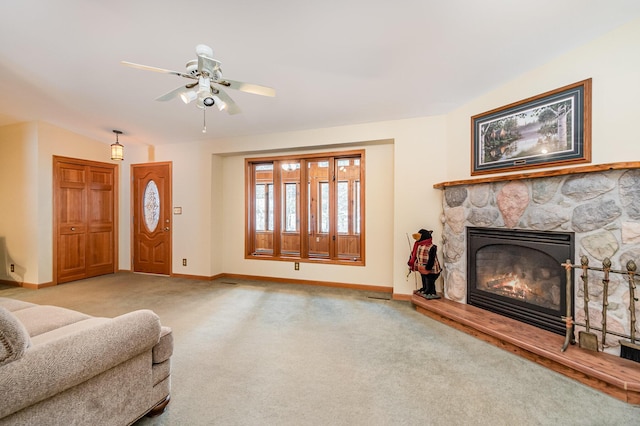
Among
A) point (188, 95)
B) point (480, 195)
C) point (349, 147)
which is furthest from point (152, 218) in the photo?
point (480, 195)

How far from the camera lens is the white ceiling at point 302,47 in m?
1.96

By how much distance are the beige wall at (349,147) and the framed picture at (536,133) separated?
8cm

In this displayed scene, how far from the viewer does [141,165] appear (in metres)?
5.39

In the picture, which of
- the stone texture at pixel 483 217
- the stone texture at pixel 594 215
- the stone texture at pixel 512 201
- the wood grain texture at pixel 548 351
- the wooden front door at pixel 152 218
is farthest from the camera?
the wooden front door at pixel 152 218

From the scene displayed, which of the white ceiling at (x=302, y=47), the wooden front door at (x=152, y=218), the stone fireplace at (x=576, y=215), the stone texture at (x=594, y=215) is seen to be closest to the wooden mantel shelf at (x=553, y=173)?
the stone fireplace at (x=576, y=215)

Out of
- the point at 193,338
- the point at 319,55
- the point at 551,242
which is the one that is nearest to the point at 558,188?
the point at 551,242

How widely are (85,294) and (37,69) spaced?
2.99m

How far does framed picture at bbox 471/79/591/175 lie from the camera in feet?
7.33

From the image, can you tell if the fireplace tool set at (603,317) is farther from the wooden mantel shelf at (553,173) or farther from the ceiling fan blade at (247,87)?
the ceiling fan blade at (247,87)

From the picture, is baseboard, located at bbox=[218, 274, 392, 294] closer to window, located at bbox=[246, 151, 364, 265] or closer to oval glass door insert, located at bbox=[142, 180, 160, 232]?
window, located at bbox=[246, 151, 364, 265]

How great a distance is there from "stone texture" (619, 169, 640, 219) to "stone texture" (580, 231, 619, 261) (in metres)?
0.20

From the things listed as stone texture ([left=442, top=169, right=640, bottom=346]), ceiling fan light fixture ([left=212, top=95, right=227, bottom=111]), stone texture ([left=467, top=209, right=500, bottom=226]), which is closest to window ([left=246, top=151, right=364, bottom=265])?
stone texture ([left=467, top=209, right=500, bottom=226])

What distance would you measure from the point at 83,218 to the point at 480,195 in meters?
6.47

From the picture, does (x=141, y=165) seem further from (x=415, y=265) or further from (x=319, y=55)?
(x=415, y=265)
